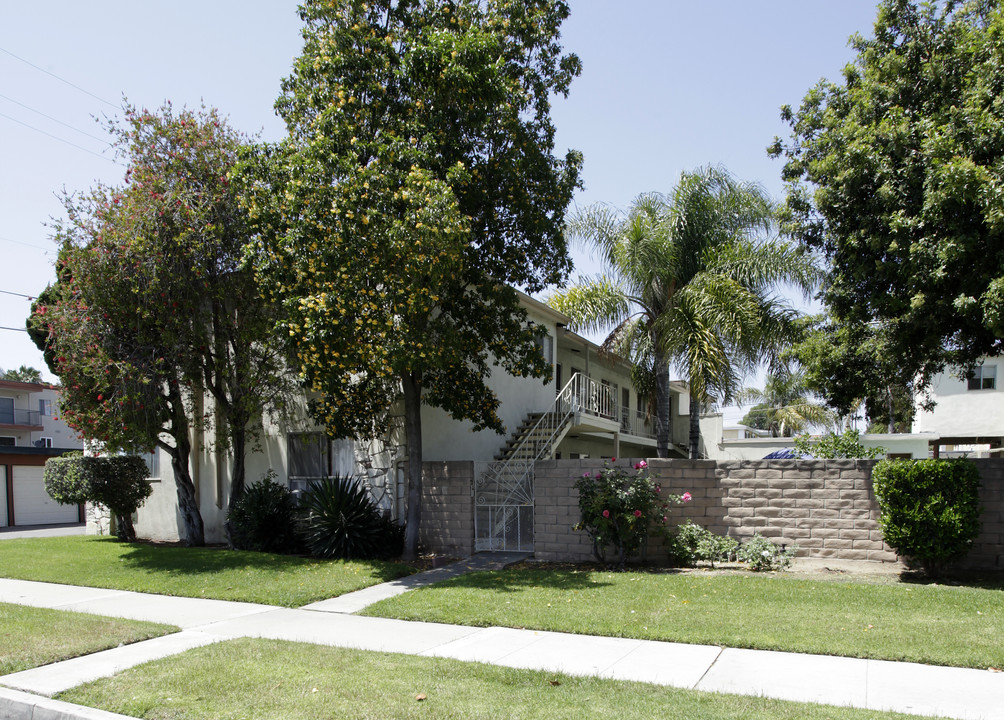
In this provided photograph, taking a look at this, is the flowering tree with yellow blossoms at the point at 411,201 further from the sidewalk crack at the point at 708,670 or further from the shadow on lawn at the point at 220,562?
the sidewalk crack at the point at 708,670

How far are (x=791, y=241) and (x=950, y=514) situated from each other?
5.26 m

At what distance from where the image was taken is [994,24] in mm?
9883

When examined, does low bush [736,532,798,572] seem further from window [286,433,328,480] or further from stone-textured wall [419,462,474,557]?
window [286,433,328,480]

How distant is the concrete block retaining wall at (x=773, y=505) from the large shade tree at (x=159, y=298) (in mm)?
6176

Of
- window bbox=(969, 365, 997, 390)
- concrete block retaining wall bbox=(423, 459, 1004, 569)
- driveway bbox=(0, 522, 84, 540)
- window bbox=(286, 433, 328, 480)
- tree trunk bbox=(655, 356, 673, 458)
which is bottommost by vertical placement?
driveway bbox=(0, 522, 84, 540)

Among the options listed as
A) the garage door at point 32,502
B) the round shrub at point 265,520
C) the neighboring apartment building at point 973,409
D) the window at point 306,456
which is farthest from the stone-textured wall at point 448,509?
the neighboring apartment building at point 973,409

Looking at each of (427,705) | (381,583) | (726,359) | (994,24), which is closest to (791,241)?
(726,359)

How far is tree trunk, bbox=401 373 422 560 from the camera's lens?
13.5m

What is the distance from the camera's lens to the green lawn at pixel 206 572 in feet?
35.8

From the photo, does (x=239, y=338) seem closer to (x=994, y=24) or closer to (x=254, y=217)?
(x=254, y=217)

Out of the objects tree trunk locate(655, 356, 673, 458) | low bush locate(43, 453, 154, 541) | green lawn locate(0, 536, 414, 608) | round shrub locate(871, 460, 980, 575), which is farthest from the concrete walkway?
tree trunk locate(655, 356, 673, 458)

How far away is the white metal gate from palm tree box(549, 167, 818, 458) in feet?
12.4

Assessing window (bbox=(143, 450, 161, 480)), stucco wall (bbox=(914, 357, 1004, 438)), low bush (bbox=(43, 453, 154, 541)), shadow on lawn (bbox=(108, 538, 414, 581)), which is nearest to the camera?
shadow on lawn (bbox=(108, 538, 414, 581))

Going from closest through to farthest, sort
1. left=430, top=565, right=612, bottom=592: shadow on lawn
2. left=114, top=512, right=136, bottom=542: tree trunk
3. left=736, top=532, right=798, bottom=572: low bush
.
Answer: left=430, top=565, right=612, bottom=592: shadow on lawn < left=736, top=532, right=798, bottom=572: low bush < left=114, top=512, right=136, bottom=542: tree trunk
